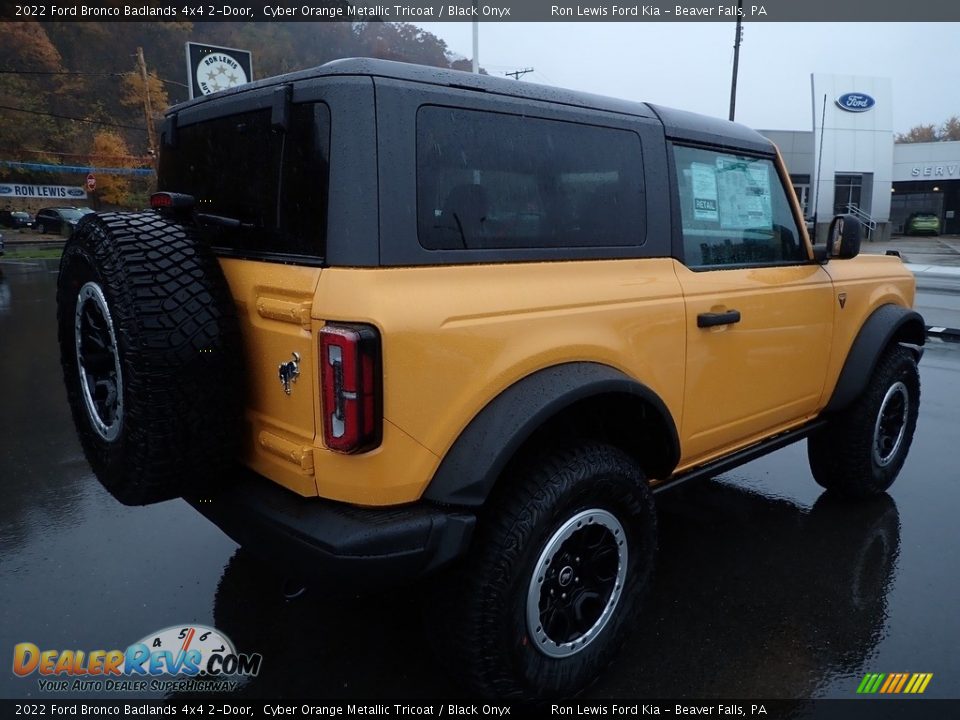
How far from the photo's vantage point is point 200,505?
2.31 meters

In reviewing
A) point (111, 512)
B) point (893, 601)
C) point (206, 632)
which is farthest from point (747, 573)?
point (111, 512)

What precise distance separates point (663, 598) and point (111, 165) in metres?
47.4

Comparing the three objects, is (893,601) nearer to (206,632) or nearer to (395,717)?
(395,717)

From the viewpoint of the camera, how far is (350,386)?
1813 millimetres

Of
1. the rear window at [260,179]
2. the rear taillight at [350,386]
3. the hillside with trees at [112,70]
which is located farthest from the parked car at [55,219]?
the rear taillight at [350,386]

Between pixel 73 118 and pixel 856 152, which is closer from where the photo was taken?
pixel 856 152

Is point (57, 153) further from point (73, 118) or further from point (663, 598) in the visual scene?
point (663, 598)

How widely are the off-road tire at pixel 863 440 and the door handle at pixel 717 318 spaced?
1379 millimetres

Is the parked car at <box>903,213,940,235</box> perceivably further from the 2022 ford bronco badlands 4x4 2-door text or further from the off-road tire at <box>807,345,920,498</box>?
the 2022 ford bronco badlands 4x4 2-door text

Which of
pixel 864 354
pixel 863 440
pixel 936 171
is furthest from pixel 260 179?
pixel 936 171

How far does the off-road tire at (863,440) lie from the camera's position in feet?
12.4

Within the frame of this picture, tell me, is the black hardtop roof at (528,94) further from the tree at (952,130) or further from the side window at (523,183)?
the tree at (952,130)

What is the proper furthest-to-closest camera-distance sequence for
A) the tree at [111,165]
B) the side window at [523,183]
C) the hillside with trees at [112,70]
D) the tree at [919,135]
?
the tree at [919,135], the hillside with trees at [112,70], the tree at [111,165], the side window at [523,183]

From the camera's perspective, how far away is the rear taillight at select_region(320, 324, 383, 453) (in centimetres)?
180
